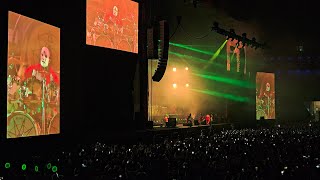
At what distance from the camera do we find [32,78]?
9055mm

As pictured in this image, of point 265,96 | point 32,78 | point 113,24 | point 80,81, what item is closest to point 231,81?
point 265,96

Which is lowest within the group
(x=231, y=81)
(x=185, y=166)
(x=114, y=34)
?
(x=185, y=166)

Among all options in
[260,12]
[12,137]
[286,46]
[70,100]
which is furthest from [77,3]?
[286,46]

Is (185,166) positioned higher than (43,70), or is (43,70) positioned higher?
(43,70)

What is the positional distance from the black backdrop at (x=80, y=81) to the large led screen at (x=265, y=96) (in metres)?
13.2

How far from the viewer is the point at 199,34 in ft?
71.9

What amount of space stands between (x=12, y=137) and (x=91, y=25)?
17.7 ft

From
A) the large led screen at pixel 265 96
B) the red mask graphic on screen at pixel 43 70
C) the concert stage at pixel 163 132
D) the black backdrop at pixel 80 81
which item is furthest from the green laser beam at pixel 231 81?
the red mask graphic on screen at pixel 43 70

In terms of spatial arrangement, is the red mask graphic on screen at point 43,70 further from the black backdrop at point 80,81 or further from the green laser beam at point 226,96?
the green laser beam at point 226,96

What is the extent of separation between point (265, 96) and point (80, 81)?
1694 cm

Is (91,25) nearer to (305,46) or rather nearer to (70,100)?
(70,100)

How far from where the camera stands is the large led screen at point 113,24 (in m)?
13.0

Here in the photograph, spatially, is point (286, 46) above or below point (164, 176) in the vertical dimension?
above

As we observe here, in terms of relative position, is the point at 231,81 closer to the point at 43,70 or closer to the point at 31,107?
the point at 43,70
